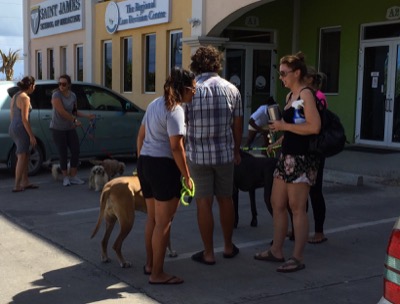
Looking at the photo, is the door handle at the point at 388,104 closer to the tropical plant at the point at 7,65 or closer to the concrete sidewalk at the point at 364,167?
the concrete sidewalk at the point at 364,167

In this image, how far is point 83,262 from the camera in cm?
529

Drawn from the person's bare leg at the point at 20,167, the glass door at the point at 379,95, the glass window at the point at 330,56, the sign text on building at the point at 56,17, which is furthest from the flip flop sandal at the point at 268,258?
the sign text on building at the point at 56,17

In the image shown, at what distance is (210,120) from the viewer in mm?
4875

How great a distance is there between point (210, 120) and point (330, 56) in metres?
9.64

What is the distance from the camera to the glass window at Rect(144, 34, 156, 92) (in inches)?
630

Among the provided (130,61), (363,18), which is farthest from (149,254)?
(130,61)

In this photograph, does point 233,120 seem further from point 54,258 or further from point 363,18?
point 363,18

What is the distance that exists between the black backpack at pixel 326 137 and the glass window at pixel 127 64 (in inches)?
505

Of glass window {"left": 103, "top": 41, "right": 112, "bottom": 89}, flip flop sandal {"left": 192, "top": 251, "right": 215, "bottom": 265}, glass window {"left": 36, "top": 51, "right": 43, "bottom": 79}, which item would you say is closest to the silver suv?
flip flop sandal {"left": 192, "top": 251, "right": 215, "bottom": 265}

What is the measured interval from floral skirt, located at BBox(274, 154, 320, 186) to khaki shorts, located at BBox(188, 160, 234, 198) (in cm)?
52

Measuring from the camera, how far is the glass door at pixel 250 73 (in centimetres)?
1476

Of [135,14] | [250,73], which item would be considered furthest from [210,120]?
[135,14]

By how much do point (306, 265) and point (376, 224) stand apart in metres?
1.84

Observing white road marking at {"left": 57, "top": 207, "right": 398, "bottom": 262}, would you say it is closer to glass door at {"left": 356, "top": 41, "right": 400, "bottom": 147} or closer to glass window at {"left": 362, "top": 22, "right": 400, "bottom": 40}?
glass door at {"left": 356, "top": 41, "right": 400, "bottom": 147}
